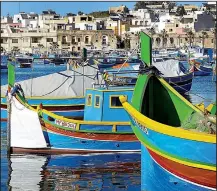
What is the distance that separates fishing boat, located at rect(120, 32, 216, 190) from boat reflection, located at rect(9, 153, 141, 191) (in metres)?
1.62

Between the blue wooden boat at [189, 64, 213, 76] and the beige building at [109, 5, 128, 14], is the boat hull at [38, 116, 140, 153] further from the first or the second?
the beige building at [109, 5, 128, 14]

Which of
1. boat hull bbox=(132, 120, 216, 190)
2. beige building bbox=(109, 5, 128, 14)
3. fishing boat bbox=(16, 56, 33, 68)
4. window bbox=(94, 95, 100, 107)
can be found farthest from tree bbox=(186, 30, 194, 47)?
boat hull bbox=(132, 120, 216, 190)

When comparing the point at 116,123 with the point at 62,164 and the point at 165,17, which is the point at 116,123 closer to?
the point at 62,164

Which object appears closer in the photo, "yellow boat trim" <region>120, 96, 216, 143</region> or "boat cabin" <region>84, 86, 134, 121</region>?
"yellow boat trim" <region>120, 96, 216, 143</region>

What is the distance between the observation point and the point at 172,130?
8.71 m

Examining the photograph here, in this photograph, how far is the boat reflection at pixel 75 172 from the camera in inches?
467

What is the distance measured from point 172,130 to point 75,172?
4883mm

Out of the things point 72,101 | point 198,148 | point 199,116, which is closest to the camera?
point 198,148

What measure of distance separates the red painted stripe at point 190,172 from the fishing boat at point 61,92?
11.3 m

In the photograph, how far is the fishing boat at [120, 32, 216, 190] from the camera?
27.5 feet

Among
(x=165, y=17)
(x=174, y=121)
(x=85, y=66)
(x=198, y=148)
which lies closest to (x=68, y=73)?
Result: (x=85, y=66)

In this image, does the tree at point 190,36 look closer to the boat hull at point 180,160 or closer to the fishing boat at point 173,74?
the fishing boat at point 173,74

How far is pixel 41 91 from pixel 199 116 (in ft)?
45.7

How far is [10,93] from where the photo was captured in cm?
1589
